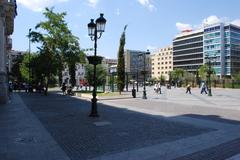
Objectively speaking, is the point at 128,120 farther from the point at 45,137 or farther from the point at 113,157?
the point at 113,157

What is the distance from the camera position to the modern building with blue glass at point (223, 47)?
12769 cm

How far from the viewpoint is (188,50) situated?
473ft

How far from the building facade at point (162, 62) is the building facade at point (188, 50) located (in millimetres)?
5502

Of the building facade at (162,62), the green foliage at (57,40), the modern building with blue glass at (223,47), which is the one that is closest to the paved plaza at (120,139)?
the green foliage at (57,40)

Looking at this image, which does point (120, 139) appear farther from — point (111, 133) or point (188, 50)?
point (188, 50)

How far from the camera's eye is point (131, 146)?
8.59 m

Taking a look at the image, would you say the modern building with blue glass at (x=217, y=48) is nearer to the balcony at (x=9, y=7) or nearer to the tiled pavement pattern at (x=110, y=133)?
the balcony at (x=9, y=7)

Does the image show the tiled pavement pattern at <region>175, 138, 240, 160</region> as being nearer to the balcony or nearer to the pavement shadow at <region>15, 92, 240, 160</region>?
the pavement shadow at <region>15, 92, 240, 160</region>

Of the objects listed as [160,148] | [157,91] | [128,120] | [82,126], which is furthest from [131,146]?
[157,91]

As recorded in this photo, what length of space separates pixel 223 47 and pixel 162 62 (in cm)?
3818

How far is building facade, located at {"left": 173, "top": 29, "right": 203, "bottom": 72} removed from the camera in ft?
455

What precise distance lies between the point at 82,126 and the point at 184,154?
517 cm

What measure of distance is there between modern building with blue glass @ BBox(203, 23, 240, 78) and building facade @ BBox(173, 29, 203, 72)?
6275mm

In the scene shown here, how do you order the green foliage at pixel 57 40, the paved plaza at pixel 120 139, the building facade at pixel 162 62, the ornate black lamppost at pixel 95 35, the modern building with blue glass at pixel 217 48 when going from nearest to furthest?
the paved plaza at pixel 120 139
the ornate black lamppost at pixel 95 35
the green foliage at pixel 57 40
the modern building with blue glass at pixel 217 48
the building facade at pixel 162 62
